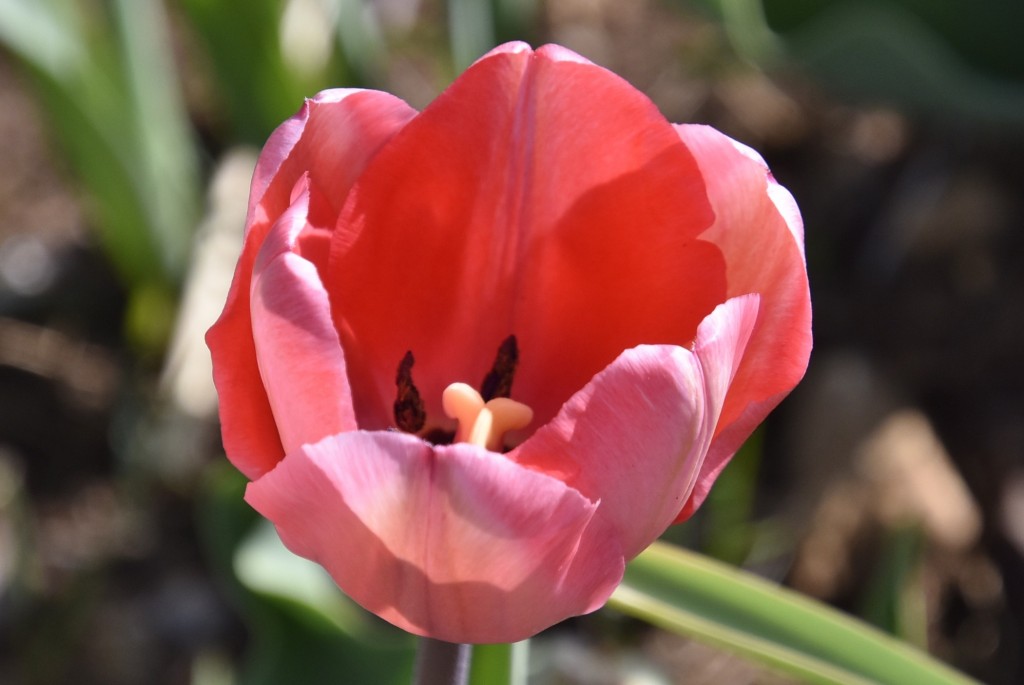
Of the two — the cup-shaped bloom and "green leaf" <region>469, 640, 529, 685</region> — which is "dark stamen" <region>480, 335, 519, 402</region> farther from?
"green leaf" <region>469, 640, 529, 685</region>

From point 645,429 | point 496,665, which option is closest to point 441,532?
point 645,429

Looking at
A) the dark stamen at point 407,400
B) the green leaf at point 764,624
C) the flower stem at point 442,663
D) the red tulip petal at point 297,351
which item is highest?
the red tulip petal at point 297,351

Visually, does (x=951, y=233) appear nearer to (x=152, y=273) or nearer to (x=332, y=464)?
(x=152, y=273)

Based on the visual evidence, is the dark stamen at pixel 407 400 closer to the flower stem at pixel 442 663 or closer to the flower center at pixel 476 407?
the flower center at pixel 476 407

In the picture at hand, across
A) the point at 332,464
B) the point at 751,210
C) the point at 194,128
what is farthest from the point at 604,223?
the point at 194,128

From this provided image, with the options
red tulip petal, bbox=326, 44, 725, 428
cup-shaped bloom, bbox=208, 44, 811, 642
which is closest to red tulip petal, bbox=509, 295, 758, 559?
cup-shaped bloom, bbox=208, 44, 811, 642

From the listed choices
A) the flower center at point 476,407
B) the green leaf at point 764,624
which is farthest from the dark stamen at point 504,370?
the green leaf at point 764,624

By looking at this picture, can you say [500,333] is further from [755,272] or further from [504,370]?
[755,272]
